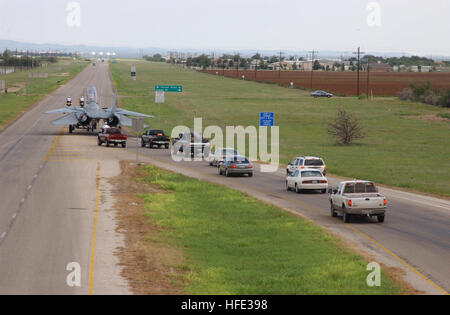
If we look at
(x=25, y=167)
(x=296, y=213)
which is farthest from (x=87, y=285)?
(x=25, y=167)

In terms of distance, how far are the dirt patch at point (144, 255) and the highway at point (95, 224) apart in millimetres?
466

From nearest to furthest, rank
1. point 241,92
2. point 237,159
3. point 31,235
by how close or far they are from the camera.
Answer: point 31,235 → point 237,159 → point 241,92

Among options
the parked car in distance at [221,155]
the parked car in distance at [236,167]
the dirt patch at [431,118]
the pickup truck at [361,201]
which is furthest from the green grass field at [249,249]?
the dirt patch at [431,118]

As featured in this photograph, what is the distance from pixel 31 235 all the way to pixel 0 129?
60.2 metres

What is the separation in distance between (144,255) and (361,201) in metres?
10.6

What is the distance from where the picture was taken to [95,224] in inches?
1129

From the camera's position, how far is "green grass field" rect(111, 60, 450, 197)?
52.1m

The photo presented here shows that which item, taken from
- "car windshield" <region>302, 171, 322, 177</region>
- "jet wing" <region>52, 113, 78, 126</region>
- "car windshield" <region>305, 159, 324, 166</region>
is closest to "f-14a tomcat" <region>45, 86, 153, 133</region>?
"jet wing" <region>52, 113, 78, 126</region>

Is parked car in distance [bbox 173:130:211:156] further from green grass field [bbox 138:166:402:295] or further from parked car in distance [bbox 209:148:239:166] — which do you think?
green grass field [bbox 138:166:402:295]

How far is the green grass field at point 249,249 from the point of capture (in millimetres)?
19125

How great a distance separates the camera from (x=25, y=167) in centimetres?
5047

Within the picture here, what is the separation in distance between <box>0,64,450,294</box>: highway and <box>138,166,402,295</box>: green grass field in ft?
4.45

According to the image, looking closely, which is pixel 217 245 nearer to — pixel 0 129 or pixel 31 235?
pixel 31 235

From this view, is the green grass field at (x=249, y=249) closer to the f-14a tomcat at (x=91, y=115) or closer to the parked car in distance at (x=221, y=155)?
the parked car in distance at (x=221, y=155)
